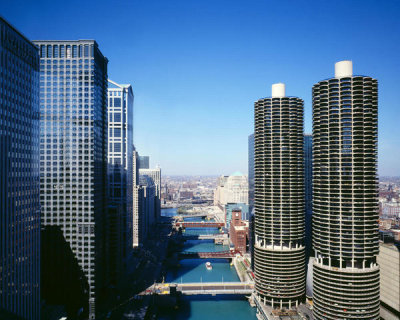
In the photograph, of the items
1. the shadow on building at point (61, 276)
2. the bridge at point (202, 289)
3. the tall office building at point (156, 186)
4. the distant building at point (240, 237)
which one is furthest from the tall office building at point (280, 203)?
the tall office building at point (156, 186)

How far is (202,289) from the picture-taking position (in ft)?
259

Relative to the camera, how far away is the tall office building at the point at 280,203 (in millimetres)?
72125

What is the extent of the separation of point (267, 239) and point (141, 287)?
106 ft

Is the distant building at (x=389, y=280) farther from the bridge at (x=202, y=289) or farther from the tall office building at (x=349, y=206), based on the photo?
the bridge at (x=202, y=289)

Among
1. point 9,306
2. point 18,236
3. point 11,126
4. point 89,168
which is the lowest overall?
point 9,306

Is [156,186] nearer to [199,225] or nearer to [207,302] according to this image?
[199,225]

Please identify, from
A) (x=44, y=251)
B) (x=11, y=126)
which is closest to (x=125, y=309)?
(x=44, y=251)

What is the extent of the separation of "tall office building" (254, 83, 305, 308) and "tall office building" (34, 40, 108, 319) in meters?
34.5

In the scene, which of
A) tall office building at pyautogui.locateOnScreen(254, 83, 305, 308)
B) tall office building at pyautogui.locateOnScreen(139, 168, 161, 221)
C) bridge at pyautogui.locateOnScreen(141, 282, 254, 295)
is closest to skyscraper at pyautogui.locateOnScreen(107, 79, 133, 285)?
bridge at pyautogui.locateOnScreen(141, 282, 254, 295)

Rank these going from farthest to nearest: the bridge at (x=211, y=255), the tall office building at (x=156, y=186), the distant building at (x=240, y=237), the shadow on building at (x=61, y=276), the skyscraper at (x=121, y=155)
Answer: the tall office building at (x=156, y=186) < the distant building at (x=240, y=237) < the bridge at (x=211, y=255) < the skyscraper at (x=121, y=155) < the shadow on building at (x=61, y=276)

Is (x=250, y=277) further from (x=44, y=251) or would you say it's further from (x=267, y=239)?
(x=44, y=251)

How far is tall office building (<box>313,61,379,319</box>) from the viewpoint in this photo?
56.6 meters

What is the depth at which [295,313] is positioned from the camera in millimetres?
68438

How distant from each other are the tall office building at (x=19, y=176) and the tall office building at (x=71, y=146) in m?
14.0
